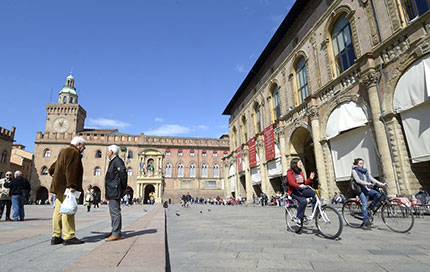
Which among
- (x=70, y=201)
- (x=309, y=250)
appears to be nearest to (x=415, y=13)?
(x=309, y=250)

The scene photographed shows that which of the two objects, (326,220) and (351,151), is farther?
(351,151)

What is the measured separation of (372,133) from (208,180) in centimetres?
3890

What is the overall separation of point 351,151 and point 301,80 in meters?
6.93

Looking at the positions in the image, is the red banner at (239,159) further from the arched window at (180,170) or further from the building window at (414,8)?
the building window at (414,8)

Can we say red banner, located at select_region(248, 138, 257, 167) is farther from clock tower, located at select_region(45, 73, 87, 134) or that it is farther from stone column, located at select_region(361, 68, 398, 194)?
clock tower, located at select_region(45, 73, 87, 134)

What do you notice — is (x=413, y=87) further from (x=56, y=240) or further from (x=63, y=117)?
(x=63, y=117)

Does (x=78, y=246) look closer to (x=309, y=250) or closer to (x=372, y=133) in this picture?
(x=309, y=250)

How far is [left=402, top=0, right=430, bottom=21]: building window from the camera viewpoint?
893cm

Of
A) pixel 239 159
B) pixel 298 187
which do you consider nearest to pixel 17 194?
pixel 298 187

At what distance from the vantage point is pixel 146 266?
222 centimetres

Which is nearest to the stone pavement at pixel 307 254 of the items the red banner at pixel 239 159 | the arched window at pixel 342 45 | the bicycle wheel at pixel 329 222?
the bicycle wheel at pixel 329 222

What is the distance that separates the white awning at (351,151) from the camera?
1084 centimetres

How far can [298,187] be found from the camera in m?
4.95

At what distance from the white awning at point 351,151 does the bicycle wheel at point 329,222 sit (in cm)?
753
